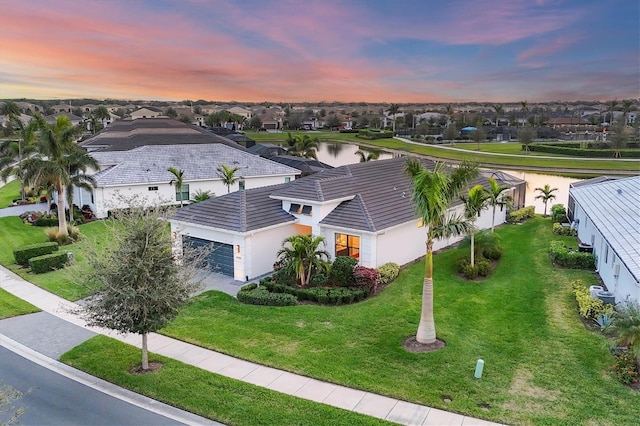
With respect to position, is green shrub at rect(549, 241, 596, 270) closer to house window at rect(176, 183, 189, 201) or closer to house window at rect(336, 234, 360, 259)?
house window at rect(336, 234, 360, 259)

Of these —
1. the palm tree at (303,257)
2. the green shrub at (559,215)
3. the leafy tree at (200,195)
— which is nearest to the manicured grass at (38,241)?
the leafy tree at (200,195)

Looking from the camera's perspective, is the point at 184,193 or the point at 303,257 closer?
the point at 303,257

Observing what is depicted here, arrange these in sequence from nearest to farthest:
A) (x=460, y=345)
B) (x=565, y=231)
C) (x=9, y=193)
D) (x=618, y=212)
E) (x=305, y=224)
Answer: (x=460, y=345)
(x=618, y=212)
(x=305, y=224)
(x=565, y=231)
(x=9, y=193)

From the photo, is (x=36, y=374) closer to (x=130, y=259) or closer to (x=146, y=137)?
(x=130, y=259)

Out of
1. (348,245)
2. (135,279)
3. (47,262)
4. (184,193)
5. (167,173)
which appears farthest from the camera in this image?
(184,193)

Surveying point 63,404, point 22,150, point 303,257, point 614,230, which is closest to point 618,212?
point 614,230

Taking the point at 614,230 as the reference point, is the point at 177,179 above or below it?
above

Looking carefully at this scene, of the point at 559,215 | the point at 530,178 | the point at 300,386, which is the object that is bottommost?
the point at 300,386

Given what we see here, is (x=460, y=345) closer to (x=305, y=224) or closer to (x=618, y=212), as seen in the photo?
(x=305, y=224)
